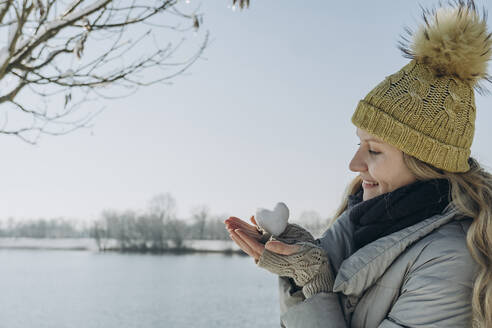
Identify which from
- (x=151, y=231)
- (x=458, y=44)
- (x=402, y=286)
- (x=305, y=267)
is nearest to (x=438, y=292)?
(x=402, y=286)

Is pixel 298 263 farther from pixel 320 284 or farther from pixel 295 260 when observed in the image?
pixel 320 284

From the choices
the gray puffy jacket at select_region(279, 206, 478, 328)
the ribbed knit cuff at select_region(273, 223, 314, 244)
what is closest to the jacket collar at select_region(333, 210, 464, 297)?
the gray puffy jacket at select_region(279, 206, 478, 328)

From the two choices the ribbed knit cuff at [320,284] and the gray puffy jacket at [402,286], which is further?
the ribbed knit cuff at [320,284]

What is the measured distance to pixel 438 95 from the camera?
147cm

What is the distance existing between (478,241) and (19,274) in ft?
119

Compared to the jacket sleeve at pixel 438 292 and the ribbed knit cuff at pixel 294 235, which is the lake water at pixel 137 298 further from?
the jacket sleeve at pixel 438 292

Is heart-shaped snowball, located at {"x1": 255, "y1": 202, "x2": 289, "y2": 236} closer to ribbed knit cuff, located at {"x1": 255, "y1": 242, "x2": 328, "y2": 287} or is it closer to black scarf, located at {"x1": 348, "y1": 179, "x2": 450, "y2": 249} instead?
ribbed knit cuff, located at {"x1": 255, "y1": 242, "x2": 328, "y2": 287}

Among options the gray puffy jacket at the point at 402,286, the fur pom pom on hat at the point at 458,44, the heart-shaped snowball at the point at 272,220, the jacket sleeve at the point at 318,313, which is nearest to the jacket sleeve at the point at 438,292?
the gray puffy jacket at the point at 402,286

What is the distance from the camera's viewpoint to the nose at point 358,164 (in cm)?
152

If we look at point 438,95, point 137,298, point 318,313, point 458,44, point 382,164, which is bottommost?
point 137,298

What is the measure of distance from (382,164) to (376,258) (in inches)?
11.3

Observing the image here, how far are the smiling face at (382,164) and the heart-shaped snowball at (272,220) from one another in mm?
256

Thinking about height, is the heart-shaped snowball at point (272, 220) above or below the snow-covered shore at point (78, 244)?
above

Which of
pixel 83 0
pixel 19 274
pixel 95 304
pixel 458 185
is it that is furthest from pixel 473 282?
pixel 19 274
